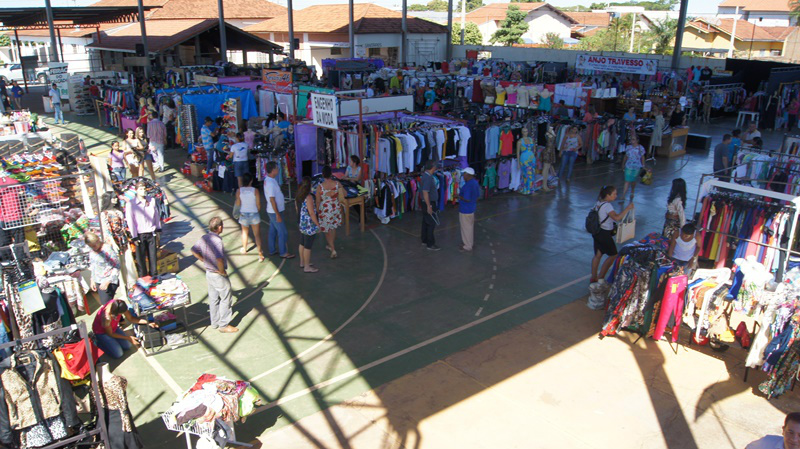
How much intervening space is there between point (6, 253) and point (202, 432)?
3721 mm

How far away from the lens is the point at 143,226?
9141mm

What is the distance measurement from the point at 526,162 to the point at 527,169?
186 millimetres

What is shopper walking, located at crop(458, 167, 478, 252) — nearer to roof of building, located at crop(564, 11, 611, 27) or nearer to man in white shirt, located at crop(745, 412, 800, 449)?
man in white shirt, located at crop(745, 412, 800, 449)

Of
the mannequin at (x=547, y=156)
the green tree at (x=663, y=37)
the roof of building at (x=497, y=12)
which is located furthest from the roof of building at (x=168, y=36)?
the roof of building at (x=497, y=12)

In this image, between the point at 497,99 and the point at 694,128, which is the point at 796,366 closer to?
the point at 497,99

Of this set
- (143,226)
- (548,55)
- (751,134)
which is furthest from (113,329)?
(548,55)

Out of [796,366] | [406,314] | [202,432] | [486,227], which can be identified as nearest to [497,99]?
[486,227]

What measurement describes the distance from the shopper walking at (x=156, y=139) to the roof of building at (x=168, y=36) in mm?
18820

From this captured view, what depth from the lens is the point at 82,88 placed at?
27109mm

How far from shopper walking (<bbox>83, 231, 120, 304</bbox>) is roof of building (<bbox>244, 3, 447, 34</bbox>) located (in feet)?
125

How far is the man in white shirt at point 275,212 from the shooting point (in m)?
9.52

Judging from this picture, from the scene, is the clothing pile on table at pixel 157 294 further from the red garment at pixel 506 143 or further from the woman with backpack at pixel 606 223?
the red garment at pixel 506 143

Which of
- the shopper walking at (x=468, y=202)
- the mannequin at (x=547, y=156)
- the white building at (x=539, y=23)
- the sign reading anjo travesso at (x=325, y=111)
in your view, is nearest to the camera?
the shopper walking at (x=468, y=202)

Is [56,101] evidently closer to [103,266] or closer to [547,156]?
[103,266]
